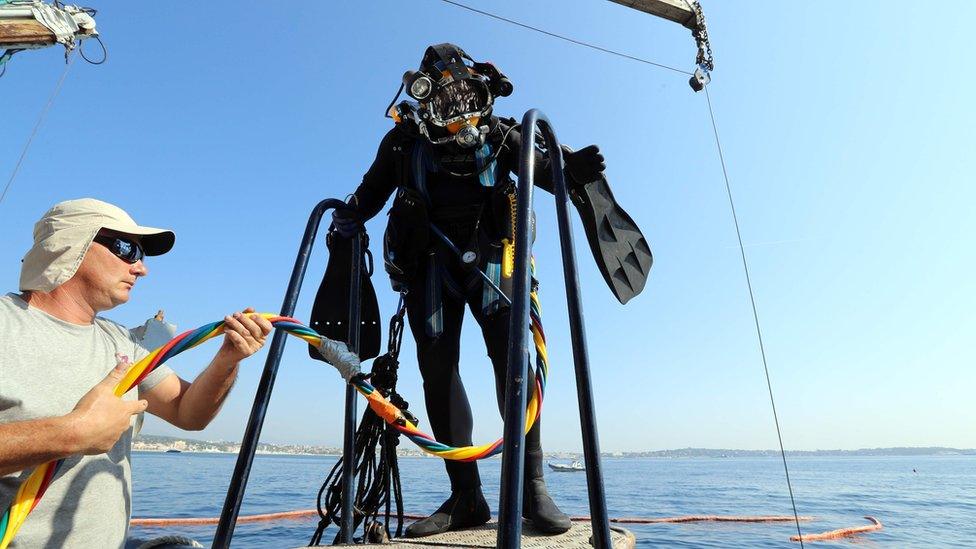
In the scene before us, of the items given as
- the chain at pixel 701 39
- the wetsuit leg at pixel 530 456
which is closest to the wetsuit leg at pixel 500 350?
the wetsuit leg at pixel 530 456

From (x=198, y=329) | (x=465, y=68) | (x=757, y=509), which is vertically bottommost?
(x=757, y=509)

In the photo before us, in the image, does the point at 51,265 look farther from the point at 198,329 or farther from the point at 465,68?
the point at 465,68

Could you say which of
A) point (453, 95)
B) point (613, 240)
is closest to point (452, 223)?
point (453, 95)

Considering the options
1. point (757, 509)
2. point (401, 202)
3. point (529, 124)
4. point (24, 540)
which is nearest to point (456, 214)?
point (401, 202)

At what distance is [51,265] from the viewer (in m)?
1.26

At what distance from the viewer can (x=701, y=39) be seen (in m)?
5.84

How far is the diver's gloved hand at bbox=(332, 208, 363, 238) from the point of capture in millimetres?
2191

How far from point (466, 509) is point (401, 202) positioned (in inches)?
52.4

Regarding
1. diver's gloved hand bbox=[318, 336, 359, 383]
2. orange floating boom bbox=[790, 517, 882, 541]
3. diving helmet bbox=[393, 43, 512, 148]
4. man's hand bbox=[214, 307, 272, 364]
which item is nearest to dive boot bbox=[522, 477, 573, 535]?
diver's gloved hand bbox=[318, 336, 359, 383]

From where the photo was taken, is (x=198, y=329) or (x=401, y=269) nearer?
Answer: (x=198, y=329)

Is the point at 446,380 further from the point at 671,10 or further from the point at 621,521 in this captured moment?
the point at 621,521

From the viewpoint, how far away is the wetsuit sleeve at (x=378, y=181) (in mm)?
2475

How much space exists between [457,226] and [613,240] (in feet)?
2.31

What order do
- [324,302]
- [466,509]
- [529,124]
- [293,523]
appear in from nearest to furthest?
[529,124] → [466,509] → [324,302] → [293,523]
